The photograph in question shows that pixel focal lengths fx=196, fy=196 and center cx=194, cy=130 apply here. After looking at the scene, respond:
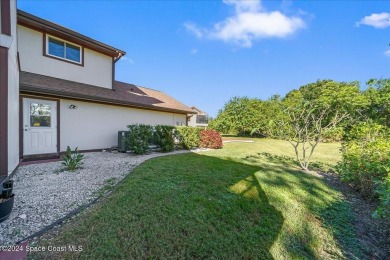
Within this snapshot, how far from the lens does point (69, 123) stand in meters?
8.74

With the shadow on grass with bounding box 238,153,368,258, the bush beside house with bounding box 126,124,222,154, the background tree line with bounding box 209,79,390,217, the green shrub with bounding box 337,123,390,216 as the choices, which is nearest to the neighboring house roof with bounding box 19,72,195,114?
the bush beside house with bounding box 126,124,222,154

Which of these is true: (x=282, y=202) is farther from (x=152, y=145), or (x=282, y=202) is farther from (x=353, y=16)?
(x=353, y=16)

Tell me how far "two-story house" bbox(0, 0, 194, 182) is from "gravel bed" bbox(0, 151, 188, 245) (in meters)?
1.32

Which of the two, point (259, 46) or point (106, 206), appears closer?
point (106, 206)

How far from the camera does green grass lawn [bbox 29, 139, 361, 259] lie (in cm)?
262

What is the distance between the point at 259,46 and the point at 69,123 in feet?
50.4

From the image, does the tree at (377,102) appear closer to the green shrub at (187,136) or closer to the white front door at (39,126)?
the green shrub at (187,136)

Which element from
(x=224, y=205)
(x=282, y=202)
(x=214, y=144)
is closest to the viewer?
(x=224, y=205)

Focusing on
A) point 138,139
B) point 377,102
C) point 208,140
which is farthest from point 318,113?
point 138,139

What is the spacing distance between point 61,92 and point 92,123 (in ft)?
6.92

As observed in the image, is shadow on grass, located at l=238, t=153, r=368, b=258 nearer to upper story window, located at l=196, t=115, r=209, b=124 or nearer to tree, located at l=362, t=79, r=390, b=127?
tree, located at l=362, t=79, r=390, b=127

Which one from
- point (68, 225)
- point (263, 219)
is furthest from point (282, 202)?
point (68, 225)

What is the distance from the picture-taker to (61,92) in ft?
25.9

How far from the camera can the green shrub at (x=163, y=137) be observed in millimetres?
10328
